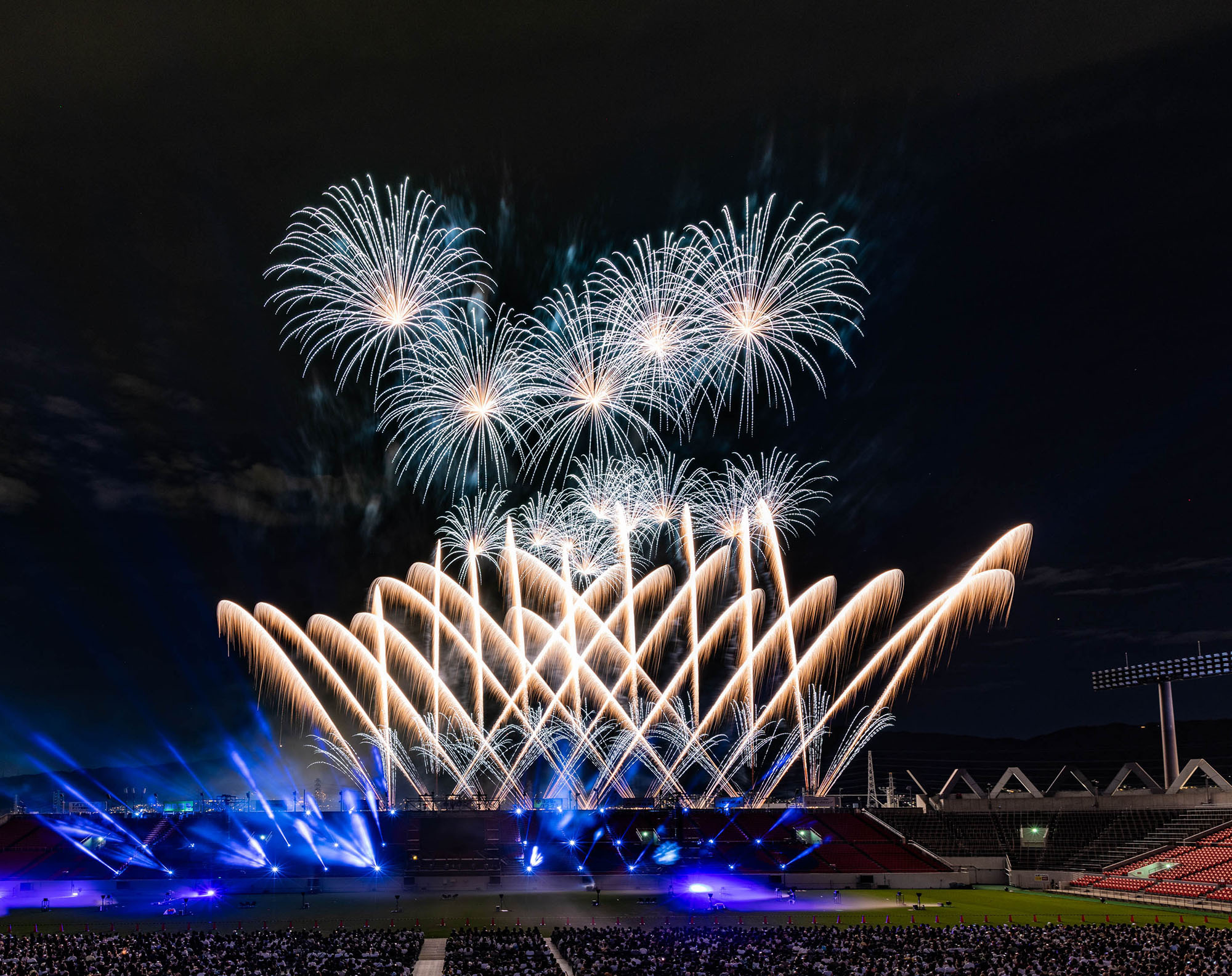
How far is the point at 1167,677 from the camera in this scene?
246 feet

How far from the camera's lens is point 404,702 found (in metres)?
57.6

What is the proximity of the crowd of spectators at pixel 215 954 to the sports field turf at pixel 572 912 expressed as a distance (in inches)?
270

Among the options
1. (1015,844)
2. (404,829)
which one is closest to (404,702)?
(404,829)

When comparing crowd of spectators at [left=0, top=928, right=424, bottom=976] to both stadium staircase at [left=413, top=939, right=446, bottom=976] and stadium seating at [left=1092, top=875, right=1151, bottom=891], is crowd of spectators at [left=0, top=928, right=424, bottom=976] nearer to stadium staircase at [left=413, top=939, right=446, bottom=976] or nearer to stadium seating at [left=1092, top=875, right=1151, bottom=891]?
stadium staircase at [left=413, top=939, right=446, bottom=976]

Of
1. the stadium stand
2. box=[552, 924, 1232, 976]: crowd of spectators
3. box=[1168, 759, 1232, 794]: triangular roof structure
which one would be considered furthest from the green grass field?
box=[1168, 759, 1232, 794]: triangular roof structure

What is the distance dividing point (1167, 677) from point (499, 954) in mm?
56171

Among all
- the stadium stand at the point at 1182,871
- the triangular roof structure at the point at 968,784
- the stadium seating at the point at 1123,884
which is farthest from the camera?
the triangular roof structure at the point at 968,784

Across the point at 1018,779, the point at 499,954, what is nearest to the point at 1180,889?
the point at 1018,779

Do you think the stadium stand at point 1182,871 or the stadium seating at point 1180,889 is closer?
the stadium seating at point 1180,889

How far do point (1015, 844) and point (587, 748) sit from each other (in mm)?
30676

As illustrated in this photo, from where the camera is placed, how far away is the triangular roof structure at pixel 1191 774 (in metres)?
70.2

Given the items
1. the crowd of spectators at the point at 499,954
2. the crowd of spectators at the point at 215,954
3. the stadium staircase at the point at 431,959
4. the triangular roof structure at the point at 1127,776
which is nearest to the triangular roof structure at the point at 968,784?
the triangular roof structure at the point at 1127,776

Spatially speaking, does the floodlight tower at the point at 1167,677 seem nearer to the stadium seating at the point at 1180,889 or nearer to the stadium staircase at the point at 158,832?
the stadium seating at the point at 1180,889

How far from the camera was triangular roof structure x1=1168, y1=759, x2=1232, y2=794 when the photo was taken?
230 feet
